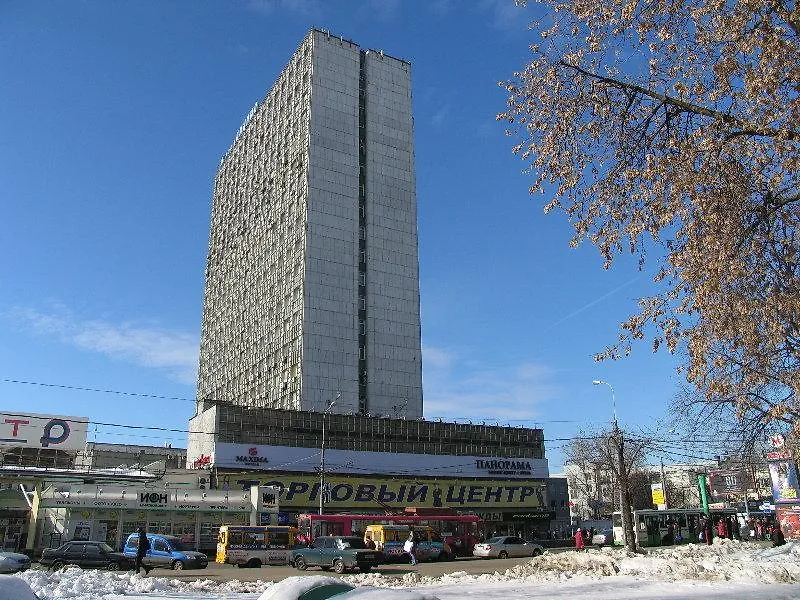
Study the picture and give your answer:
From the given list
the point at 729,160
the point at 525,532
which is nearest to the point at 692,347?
the point at 729,160

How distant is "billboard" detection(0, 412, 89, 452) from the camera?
176 ft

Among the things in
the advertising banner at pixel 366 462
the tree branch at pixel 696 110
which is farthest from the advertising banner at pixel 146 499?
the tree branch at pixel 696 110

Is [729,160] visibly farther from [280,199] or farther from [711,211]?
[280,199]

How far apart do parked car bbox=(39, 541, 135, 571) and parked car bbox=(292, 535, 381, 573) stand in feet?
26.9

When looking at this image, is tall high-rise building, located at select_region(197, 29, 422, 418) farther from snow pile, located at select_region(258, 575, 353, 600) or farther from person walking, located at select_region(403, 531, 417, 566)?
snow pile, located at select_region(258, 575, 353, 600)

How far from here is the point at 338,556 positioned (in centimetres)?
3083

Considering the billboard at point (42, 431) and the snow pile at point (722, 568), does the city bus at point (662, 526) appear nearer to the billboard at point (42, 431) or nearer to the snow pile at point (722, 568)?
the snow pile at point (722, 568)

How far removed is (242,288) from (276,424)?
45.8 m

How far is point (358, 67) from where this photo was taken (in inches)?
3871

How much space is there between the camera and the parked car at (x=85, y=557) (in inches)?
1096

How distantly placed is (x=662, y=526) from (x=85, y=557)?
1550 inches

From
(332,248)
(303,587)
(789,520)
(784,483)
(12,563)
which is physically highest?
(332,248)

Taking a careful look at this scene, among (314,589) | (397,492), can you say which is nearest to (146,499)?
(397,492)

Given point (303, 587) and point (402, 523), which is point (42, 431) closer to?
point (402, 523)
